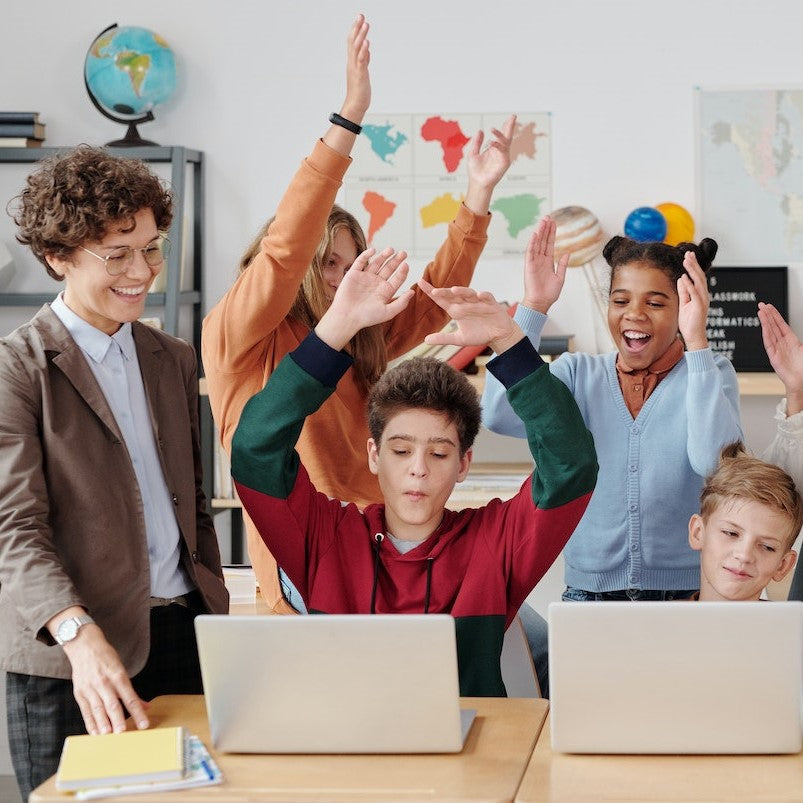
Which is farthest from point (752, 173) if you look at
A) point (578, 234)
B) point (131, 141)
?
point (131, 141)

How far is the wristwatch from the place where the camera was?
4.83 feet

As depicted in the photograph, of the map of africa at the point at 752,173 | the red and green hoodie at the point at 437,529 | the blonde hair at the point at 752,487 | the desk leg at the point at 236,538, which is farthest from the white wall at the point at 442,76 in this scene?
the red and green hoodie at the point at 437,529

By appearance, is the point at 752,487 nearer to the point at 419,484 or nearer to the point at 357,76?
the point at 419,484

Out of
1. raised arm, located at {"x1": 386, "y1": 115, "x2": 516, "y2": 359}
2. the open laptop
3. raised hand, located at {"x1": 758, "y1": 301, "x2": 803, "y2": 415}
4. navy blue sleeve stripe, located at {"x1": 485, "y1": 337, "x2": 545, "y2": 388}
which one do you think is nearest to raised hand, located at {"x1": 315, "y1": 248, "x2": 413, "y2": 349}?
navy blue sleeve stripe, located at {"x1": 485, "y1": 337, "x2": 545, "y2": 388}

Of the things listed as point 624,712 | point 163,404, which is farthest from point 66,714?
point 624,712

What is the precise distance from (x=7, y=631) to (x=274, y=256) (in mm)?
719

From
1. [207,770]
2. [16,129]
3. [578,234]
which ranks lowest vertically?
[207,770]

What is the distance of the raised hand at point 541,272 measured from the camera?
2.15 m

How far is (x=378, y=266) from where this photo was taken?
5.77 feet

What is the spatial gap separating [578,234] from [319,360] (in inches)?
85.7

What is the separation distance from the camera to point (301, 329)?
216cm

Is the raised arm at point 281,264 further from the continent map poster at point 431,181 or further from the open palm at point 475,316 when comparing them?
the continent map poster at point 431,181

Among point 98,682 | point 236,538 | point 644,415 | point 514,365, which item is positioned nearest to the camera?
point 98,682

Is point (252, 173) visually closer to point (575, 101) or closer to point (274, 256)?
point (575, 101)
